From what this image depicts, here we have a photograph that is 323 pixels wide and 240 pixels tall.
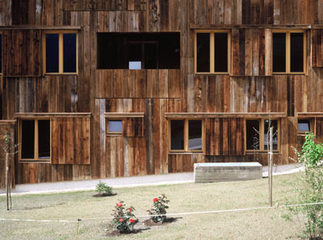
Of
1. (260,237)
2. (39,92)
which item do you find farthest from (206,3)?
(260,237)

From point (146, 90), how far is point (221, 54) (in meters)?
3.54

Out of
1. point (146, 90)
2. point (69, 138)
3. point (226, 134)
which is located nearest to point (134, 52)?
point (146, 90)

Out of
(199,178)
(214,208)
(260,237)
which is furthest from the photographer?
(199,178)

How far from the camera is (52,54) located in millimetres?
15859

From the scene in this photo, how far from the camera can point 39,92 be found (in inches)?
615

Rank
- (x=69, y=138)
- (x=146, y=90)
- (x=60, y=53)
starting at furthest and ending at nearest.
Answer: (x=60, y=53) < (x=146, y=90) < (x=69, y=138)

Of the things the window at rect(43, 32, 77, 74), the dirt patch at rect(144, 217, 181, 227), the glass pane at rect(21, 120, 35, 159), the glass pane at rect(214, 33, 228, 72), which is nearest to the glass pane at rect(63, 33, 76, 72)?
the window at rect(43, 32, 77, 74)

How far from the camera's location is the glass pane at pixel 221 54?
15.9 m

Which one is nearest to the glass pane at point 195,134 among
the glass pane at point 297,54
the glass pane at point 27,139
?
the glass pane at point 297,54

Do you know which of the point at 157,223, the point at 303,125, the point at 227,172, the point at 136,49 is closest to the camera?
the point at 157,223

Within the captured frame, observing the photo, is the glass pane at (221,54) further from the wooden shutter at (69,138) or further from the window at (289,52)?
the wooden shutter at (69,138)

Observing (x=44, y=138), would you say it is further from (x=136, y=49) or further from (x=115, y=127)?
(x=136, y=49)

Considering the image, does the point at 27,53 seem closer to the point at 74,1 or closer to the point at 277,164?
the point at 74,1

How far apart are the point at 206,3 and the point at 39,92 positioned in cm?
786
